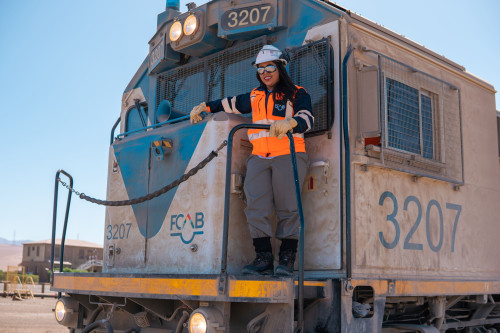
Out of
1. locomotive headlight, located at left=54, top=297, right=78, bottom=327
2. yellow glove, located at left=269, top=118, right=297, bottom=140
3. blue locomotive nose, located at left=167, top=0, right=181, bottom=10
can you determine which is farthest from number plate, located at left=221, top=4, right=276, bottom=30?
locomotive headlight, located at left=54, top=297, right=78, bottom=327

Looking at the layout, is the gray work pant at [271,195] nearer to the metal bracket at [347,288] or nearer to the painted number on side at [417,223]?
the metal bracket at [347,288]

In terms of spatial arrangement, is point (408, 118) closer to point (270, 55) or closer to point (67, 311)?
point (270, 55)

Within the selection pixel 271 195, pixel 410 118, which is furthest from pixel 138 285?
pixel 410 118

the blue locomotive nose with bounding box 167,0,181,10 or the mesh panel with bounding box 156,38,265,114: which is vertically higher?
the blue locomotive nose with bounding box 167,0,181,10

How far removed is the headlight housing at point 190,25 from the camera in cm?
538

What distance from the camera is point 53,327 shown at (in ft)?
38.8

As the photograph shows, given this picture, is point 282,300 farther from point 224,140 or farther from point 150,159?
point 150,159

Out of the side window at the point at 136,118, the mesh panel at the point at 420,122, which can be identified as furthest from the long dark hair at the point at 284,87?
the side window at the point at 136,118

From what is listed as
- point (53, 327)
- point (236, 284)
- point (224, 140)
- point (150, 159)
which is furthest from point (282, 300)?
point (53, 327)

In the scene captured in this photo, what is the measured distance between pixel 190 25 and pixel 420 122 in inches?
92.3

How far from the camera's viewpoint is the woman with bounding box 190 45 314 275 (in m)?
4.25

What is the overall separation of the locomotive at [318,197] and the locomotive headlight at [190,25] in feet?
0.04

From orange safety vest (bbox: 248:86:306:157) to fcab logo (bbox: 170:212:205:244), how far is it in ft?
2.30

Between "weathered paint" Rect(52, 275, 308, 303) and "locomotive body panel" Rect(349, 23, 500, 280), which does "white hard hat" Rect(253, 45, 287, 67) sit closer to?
"locomotive body panel" Rect(349, 23, 500, 280)
